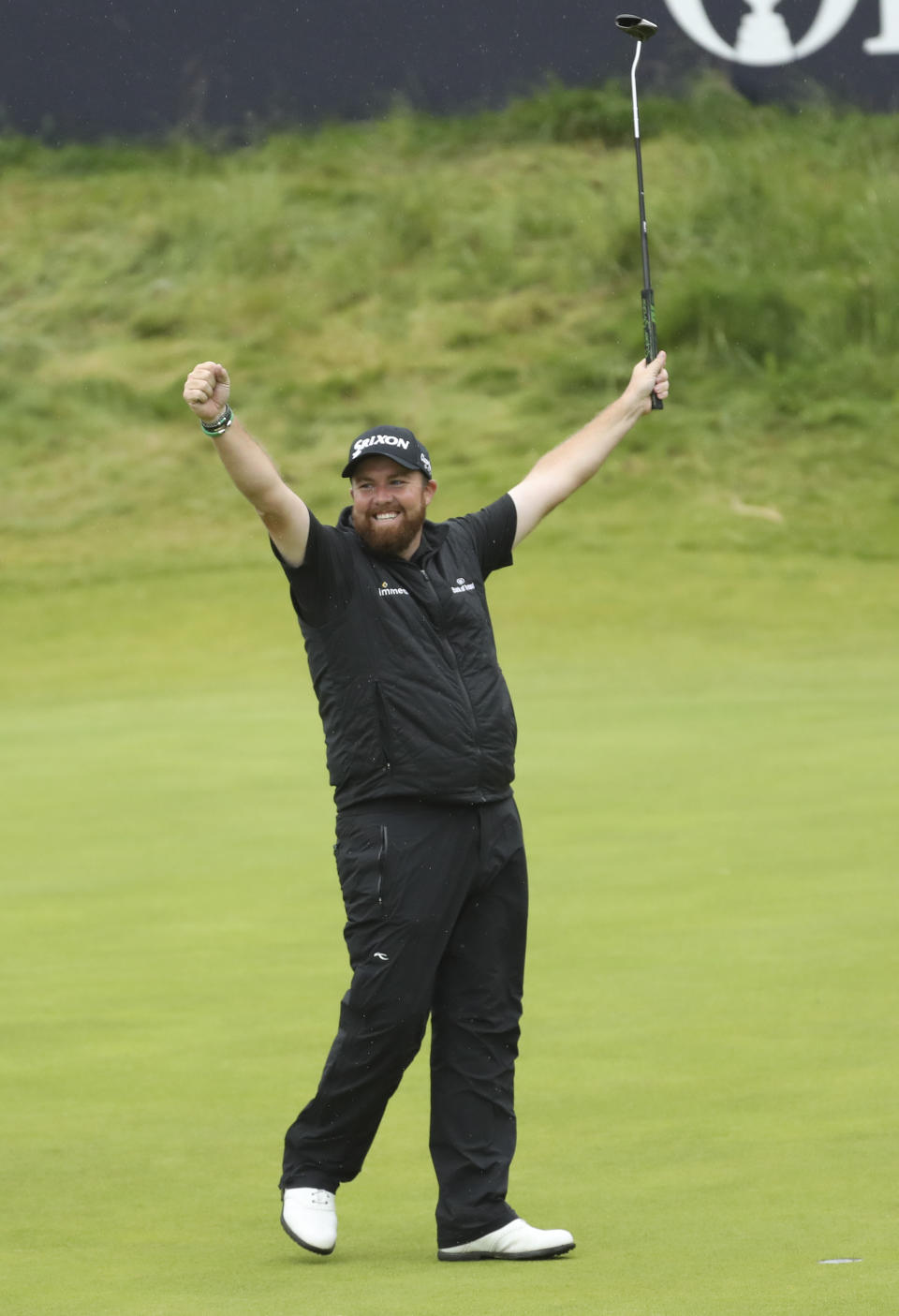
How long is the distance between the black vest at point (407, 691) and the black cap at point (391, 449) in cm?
19

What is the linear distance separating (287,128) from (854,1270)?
24.2 metres

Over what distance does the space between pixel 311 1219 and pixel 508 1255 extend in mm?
423

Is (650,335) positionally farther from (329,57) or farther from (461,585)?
(329,57)

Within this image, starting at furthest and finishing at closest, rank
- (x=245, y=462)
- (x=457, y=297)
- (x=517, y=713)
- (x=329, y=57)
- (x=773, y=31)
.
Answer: (x=457, y=297) → (x=329, y=57) → (x=773, y=31) → (x=517, y=713) → (x=245, y=462)

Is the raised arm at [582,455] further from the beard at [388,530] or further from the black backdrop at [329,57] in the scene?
the black backdrop at [329,57]

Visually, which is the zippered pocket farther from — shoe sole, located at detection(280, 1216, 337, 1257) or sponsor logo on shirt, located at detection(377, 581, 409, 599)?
shoe sole, located at detection(280, 1216, 337, 1257)

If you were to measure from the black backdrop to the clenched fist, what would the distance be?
788 inches

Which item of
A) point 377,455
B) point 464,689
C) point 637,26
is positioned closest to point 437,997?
point 464,689

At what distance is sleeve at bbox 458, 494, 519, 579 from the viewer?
18.0 ft

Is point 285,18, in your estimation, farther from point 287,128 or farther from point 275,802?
point 275,802

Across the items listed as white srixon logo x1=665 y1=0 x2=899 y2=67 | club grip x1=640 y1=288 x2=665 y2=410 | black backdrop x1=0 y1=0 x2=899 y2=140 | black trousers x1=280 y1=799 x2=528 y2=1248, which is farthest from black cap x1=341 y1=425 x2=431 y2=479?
white srixon logo x1=665 y1=0 x2=899 y2=67

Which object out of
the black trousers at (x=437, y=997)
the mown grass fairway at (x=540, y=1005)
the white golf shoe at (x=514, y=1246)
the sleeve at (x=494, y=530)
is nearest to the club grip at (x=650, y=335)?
the sleeve at (x=494, y=530)

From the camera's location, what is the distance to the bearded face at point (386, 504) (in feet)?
16.9

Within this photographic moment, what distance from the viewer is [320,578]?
5.04m
